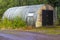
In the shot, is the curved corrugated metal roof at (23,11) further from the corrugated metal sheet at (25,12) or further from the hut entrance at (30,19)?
the hut entrance at (30,19)

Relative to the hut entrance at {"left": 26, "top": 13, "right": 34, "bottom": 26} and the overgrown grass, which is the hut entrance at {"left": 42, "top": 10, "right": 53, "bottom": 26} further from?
the overgrown grass

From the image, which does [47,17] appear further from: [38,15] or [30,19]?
[30,19]

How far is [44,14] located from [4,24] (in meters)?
5.17

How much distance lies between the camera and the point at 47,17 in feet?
79.2

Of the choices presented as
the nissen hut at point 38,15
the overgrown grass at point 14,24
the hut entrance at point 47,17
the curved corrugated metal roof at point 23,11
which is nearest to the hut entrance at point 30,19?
the nissen hut at point 38,15

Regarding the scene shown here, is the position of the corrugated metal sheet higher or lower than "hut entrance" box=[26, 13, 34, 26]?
higher

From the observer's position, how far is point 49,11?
24484 millimetres

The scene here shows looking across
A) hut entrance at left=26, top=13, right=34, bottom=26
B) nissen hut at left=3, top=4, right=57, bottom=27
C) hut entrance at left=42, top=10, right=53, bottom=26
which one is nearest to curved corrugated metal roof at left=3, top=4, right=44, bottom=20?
nissen hut at left=3, top=4, right=57, bottom=27

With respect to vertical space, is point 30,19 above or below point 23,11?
below

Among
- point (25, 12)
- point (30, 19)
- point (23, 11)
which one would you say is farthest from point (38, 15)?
point (23, 11)

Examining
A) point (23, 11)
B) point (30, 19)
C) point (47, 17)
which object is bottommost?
point (30, 19)

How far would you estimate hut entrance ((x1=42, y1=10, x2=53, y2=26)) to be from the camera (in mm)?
23534

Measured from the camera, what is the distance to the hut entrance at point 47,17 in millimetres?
23534

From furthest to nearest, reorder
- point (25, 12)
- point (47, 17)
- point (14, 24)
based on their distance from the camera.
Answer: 1. point (25, 12)
2. point (47, 17)
3. point (14, 24)
